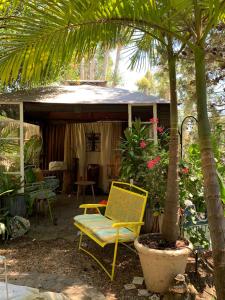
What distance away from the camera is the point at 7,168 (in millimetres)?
6512

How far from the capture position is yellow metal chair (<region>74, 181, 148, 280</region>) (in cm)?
400

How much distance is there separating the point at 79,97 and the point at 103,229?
3299 mm

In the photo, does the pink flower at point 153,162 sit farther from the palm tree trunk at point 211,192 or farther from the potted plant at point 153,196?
the palm tree trunk at point 211,192

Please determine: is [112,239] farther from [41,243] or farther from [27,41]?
[27,41]

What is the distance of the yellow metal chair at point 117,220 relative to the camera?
4.00 meters

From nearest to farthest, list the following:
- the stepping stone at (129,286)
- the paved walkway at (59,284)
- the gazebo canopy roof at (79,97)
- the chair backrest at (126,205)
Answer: the paved walkway at (59,284) → the stepping stone at (129,286) → the chair backrest at (126,205) → the gazebo canopy roof at (79,97)

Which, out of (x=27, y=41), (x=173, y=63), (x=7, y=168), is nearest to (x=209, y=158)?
(x=173, y=63)

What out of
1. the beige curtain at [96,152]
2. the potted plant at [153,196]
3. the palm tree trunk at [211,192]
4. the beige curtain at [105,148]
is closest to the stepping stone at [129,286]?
the potted plant at [153,196]

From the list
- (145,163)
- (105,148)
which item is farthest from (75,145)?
(145,163)

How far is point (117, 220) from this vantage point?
15.8ft

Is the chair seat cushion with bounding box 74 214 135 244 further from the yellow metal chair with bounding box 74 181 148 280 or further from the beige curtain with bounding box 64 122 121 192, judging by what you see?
the beige curtain with bounding box 64 122 121 192

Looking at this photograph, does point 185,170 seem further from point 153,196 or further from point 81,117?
point 81,117

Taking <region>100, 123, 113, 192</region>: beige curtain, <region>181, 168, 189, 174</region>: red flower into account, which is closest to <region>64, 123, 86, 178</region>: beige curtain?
<region>100, 123, 113, 192</region>: beige curtain

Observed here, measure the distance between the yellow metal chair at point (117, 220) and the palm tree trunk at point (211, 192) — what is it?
1371 mm
